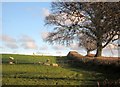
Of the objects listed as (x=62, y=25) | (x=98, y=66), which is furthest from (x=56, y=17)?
(x=98, y=66)

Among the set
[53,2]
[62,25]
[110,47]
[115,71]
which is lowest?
[115,71]

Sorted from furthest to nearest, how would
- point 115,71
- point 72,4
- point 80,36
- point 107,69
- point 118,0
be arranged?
1. point 80,36
2. point 72,4
3. point 107,69
4. point 115,71
5. point 118,0

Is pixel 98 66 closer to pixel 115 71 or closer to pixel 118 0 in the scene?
pixel 115 71

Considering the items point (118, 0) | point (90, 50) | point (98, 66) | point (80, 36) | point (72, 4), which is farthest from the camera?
point (90, 50)

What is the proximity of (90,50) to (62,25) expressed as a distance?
18.0 metres

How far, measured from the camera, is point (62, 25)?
197 ft

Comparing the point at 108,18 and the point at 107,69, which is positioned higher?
the point at 108,18

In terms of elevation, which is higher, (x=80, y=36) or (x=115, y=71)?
(x=80, y=36)

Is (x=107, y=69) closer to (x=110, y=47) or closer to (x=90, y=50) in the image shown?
(x=110, y=47)

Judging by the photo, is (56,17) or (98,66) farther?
(56,17)

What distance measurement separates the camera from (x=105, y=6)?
2778cm

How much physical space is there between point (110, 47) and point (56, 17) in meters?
11.3

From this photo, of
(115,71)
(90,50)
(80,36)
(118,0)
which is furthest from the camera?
(90,50)

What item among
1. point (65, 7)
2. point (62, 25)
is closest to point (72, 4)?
point (65, 7)
